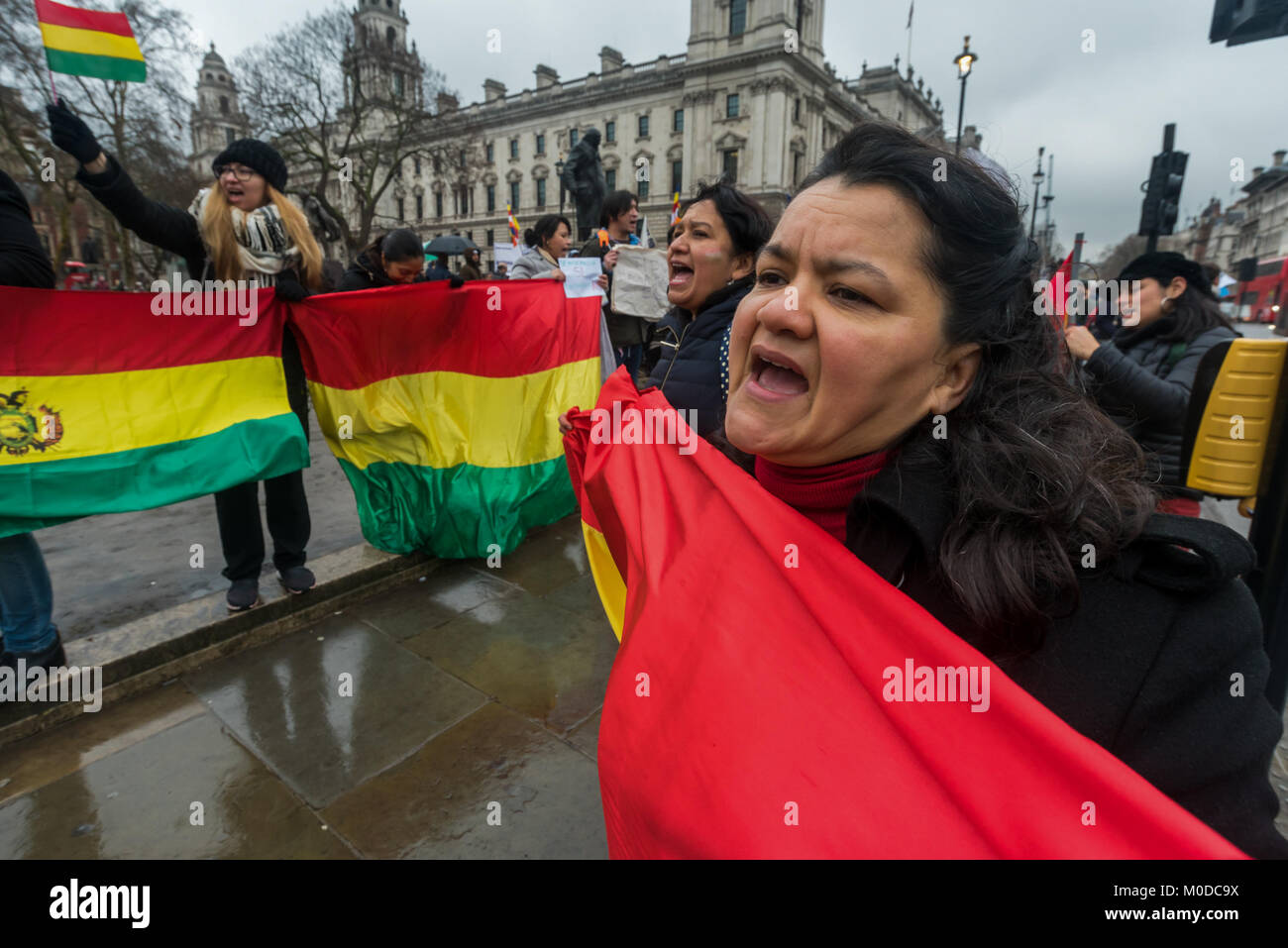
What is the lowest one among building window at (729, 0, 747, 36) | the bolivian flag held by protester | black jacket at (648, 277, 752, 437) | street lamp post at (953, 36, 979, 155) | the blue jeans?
the blue jeans

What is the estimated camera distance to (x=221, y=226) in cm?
341

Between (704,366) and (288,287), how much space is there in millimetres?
2448

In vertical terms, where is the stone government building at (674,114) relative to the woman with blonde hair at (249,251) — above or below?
above

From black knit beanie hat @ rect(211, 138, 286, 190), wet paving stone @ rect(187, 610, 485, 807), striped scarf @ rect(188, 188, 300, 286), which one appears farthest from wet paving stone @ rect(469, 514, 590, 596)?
black knit beanie hat @ rect(211, 138, 286, 190)

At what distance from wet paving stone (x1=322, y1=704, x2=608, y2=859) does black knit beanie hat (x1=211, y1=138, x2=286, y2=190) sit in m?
2.96

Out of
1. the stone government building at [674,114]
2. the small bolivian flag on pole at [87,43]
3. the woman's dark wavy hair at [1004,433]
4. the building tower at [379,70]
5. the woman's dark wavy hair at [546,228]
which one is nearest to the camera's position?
the woman's dark wavy hair at [1004,433]

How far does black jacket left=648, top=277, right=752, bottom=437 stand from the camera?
245 centimetres

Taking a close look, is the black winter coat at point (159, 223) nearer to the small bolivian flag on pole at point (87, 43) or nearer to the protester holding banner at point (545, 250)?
the small bolivian flag on pole at point (87, 43)

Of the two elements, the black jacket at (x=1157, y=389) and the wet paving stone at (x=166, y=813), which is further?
the black jacket at (x=1157, y=389)

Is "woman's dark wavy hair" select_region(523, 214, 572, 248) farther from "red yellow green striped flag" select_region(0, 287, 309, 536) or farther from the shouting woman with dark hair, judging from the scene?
the shouting woman with dark hair

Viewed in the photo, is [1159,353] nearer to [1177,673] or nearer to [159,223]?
[1177,673]

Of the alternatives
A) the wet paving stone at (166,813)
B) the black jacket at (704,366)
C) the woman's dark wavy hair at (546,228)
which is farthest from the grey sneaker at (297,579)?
the woman's dark wavy hair at (546,228)

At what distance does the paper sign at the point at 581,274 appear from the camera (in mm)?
6273

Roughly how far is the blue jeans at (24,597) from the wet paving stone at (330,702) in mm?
614
